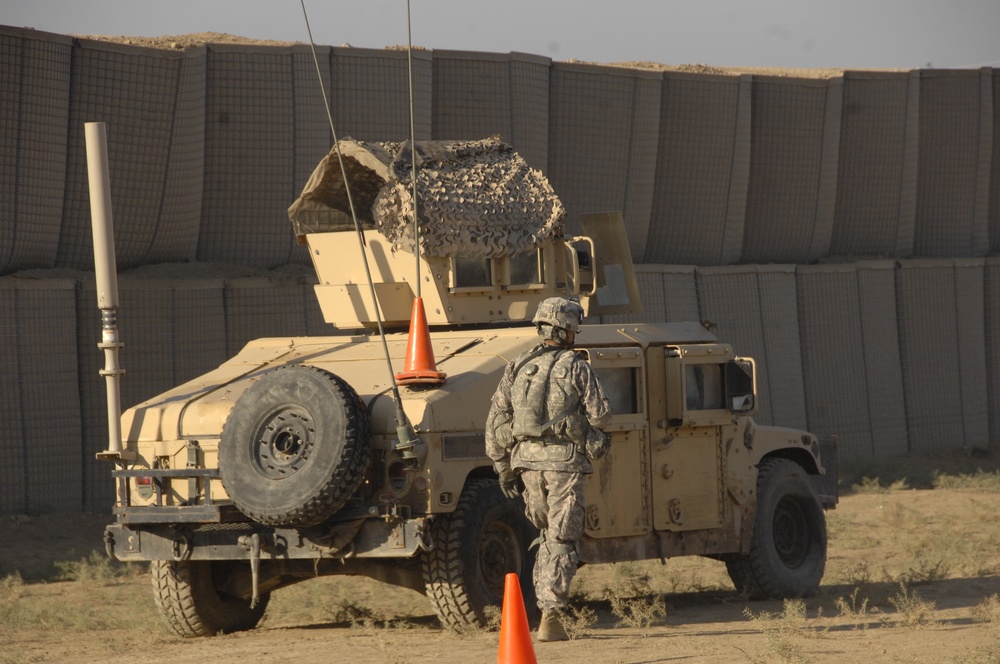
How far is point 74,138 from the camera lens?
13.5 m

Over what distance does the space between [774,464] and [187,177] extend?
653 centimetres

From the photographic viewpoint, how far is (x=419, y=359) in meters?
8.50

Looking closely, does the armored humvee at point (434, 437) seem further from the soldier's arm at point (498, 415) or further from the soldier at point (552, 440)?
the soldier at point (552, 440)

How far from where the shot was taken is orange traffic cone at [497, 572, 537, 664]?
6.47 meters

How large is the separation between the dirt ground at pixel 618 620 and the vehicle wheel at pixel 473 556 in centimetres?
19

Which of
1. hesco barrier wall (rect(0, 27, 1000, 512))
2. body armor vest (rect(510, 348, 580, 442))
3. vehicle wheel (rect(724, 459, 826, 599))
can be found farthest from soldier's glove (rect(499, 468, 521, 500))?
hesco barrier wall (rect(0, 27, 1000, 512))

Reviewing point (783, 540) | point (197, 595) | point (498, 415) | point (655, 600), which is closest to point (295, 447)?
point (498, 415)

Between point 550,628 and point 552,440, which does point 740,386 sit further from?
point 550,628

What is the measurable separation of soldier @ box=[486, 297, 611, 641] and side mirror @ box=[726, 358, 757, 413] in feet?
6.97

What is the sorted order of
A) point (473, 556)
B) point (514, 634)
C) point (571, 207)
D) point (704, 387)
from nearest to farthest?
point (514, 634)
point (473, 556)
point (704, 387)
point (571, 207)

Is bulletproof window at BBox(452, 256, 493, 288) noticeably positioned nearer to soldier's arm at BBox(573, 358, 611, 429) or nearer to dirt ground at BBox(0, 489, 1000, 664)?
soldier's arm at BBox(573, 358, 611, 429)

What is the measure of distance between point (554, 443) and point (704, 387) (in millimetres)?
2209

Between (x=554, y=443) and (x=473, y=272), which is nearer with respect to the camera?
(x=554, y=443)

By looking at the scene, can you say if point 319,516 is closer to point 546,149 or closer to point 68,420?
point 68,420
